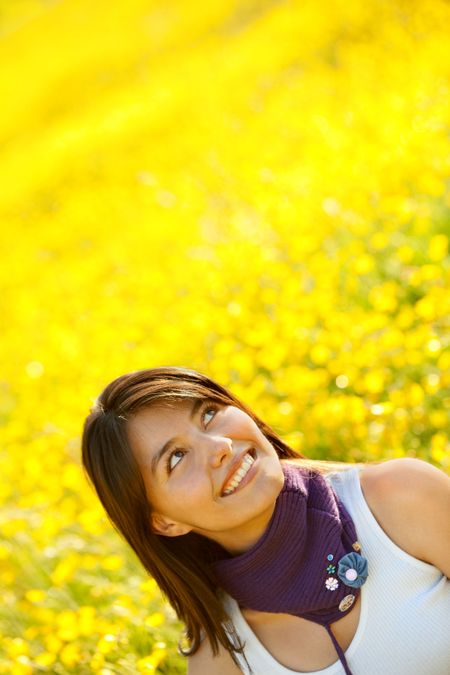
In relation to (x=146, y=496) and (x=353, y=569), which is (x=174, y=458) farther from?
(x=353, y=569)

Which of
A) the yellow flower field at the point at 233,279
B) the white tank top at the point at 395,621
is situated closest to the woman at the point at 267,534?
the white tank top at the point at 395,621

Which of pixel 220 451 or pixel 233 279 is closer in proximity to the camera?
pixel 220 451

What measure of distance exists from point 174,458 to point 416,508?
1.86ft

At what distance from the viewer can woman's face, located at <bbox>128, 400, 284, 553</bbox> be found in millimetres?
1974

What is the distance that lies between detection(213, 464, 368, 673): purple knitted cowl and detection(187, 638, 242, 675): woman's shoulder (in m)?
0.14

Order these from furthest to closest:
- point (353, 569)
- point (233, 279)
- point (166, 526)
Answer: point (233, 279) → point (166, 526) → point (353, 569)

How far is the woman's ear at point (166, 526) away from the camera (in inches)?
81.3

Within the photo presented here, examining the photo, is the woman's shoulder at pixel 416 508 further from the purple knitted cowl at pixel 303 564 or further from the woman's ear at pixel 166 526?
the woman's ear at pixel 166 526

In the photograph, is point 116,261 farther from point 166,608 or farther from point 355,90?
point 166,608

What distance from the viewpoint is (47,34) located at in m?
23.1

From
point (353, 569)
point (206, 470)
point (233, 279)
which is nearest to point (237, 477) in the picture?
point (206, 470)

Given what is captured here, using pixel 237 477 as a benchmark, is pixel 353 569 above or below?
below

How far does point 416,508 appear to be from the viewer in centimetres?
199

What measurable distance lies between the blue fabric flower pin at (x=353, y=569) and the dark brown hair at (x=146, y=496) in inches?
→ 12.4
